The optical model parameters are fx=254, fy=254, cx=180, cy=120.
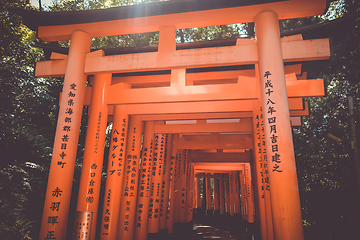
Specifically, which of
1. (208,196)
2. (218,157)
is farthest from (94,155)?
(208,196)

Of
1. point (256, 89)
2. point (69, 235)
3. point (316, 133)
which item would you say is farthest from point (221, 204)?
point (256, 89)

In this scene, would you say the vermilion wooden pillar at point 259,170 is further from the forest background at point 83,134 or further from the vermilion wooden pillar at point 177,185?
the vermilion wooden pillar at point 177,185

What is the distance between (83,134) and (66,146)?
7.27m

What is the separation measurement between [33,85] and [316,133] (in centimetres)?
1288

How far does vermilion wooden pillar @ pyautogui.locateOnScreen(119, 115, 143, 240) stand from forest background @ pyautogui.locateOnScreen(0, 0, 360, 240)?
1.98m

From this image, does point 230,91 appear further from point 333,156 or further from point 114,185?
point 333,156

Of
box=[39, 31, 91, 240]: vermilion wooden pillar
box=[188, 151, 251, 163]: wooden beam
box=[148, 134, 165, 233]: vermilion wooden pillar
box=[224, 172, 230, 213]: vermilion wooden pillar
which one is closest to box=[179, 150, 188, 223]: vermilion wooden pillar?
box=[188, 151, 251, 163]: wooden beam

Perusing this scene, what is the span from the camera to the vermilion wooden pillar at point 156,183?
8516mm

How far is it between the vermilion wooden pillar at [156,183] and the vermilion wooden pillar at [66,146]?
3813 mm

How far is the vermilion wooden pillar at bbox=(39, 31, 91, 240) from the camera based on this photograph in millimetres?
4852

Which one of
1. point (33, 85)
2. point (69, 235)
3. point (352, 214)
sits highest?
point (33, 85)

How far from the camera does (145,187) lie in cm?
802

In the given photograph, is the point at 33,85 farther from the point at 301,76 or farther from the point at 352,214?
the point at 352,214

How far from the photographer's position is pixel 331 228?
7.47m
